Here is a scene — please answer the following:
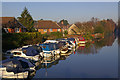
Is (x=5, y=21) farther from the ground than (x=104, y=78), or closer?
farther from the ground

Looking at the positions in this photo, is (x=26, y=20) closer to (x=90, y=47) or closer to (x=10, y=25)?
(x=10, y=25)

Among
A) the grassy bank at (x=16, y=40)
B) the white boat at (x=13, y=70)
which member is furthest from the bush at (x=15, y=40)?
the white boat at (x=13, y=70)

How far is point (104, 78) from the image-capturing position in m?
15.3

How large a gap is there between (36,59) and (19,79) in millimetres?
6602

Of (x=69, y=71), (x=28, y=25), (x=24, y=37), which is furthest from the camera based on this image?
(x=28, y=25)

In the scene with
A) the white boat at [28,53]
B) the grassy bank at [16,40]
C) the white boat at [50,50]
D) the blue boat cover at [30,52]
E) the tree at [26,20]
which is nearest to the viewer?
the white boat at [28,53]

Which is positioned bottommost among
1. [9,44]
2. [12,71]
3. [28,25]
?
[12,71]

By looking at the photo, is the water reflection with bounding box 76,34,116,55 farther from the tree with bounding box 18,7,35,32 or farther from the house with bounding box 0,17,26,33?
the tree with bounding box 18,7,35,32

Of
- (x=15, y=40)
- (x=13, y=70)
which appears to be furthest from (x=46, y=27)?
(x=13, y=70)

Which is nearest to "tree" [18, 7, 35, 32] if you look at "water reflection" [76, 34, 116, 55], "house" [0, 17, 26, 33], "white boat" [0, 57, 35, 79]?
"house" [0, 17, 26, 33]

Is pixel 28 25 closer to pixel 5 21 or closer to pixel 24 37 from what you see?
Answer: pixel 5 21

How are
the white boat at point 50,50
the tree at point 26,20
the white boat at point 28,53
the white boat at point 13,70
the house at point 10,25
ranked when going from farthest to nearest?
the tree at point 26,20 < the house at point 10,25 < the white boat at point 50,50 < the white boat at point 28,53 < the white boat at point 13,70

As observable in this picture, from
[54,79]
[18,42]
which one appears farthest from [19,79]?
[18,42]

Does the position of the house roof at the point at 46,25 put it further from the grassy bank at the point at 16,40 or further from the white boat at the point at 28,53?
the white boat at the point at 28,53
